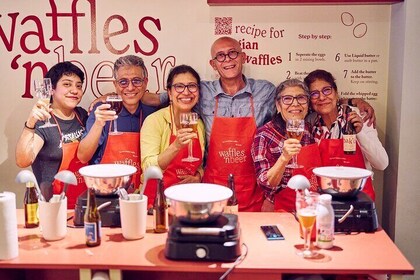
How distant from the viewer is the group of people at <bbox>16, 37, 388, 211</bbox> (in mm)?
A: 4070

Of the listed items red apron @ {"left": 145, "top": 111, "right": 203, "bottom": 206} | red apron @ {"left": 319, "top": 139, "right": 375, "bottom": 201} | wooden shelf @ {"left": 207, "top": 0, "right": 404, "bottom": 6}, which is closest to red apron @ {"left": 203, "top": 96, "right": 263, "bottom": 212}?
red apron @ {"left": 145, "top": 111, "right": 203, "bottom": 206}

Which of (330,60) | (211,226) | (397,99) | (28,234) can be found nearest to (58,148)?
(28,234)

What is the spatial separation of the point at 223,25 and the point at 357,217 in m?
1.85

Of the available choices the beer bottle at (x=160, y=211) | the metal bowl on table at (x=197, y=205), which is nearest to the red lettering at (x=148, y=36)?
the beer bottle at (x=160, y=211)

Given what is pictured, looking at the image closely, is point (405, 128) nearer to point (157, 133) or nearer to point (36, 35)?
point (157, 133)

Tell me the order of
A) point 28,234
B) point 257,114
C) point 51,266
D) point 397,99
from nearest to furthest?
point 51,266 → point 28,234 → point 397,99 → point 257,114

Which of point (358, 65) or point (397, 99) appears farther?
point (358, 65)

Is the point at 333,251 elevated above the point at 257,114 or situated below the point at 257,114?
below

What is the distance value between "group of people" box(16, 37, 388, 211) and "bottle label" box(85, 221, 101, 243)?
1179 millimetres

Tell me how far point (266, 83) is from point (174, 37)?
2.61 feet

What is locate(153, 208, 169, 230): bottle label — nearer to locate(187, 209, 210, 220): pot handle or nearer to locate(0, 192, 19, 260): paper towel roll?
locate(187, 209, 210, 220): pot handle

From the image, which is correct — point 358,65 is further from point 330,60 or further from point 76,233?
point 76,233

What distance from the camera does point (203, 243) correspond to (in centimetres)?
270

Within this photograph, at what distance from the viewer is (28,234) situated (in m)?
3.09
